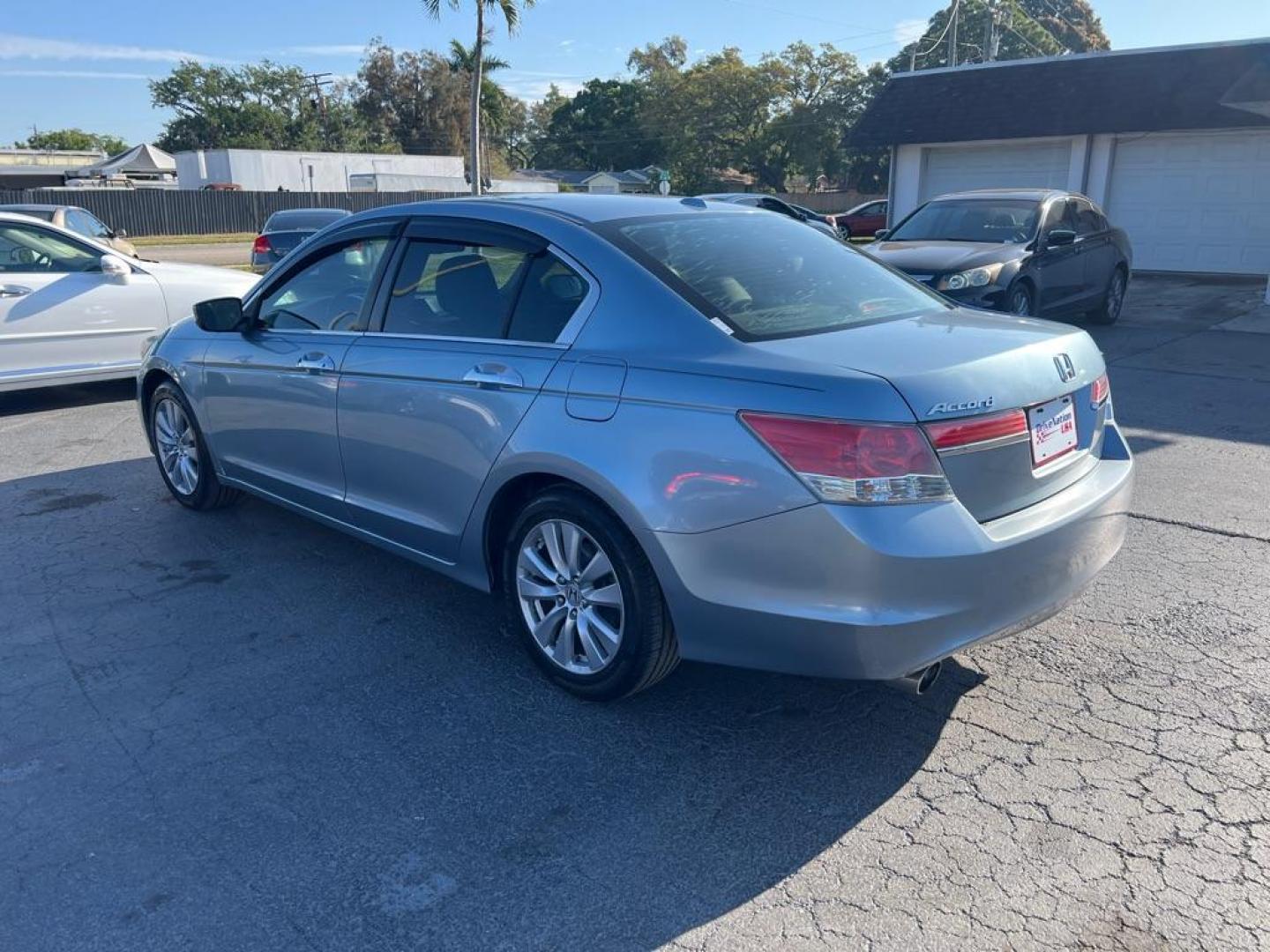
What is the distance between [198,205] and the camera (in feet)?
133

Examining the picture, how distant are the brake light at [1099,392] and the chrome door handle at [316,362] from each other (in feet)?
9.84

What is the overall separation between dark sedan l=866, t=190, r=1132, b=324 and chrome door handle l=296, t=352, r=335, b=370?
6736mm

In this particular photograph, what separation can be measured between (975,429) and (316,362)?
287 centimetres

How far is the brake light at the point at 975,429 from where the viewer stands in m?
2.84

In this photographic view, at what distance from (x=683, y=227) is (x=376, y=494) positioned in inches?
66.1

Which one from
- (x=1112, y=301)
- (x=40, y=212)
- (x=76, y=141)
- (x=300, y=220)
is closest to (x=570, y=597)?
(x=1112, y=301)

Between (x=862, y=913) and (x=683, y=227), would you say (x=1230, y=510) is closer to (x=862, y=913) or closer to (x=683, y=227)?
(x=683, y=227)

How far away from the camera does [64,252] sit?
28.6 feet

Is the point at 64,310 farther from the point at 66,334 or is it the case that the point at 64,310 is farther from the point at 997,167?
the point at 997,167

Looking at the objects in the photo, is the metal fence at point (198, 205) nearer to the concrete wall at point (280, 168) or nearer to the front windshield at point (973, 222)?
the concrete wall at point (280, 168)

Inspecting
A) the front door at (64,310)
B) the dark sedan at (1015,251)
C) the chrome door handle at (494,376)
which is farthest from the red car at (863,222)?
the chrome door handle at (494,376)

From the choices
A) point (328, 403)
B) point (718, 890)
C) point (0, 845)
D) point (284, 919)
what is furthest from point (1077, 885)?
point (328, 403)

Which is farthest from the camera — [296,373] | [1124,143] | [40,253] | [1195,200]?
[1124,143]

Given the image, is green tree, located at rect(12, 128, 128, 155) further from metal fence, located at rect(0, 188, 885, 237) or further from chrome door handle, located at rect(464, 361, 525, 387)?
chrome door handle, located at rect(464, 361, 525, 387)
